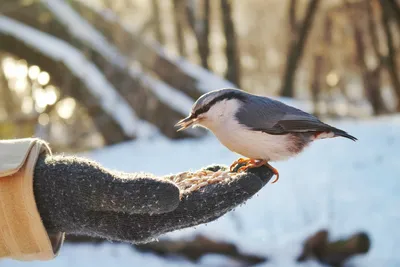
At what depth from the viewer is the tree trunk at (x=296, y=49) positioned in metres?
9.30

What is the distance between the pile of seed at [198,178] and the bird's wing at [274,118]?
337mm

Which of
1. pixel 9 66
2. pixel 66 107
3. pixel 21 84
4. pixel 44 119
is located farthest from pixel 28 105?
pixel 44 119

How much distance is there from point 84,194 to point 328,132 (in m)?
1.27

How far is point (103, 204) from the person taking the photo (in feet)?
5.42

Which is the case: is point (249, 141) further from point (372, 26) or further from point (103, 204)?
point (372, 26)

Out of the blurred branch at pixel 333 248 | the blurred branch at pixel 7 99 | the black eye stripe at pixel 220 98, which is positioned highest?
the black eye stripe at pixel 220 98

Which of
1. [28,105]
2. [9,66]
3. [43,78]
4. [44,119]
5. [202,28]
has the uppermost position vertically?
[43,78]

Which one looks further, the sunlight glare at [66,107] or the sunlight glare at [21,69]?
the sunlight glare at [66,107]

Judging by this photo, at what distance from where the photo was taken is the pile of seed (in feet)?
6.31

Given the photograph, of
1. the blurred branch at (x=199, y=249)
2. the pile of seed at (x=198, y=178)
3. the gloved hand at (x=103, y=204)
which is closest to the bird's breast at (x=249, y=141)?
the pile of seed at (x=198, y=178)

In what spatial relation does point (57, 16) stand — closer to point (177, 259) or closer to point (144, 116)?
point (144, 116)

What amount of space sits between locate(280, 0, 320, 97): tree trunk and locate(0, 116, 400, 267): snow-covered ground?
3.72 meters

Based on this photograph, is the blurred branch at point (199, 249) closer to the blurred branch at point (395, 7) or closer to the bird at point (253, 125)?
the bird at point (253, 125)

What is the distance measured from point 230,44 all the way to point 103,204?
757 centimetres
